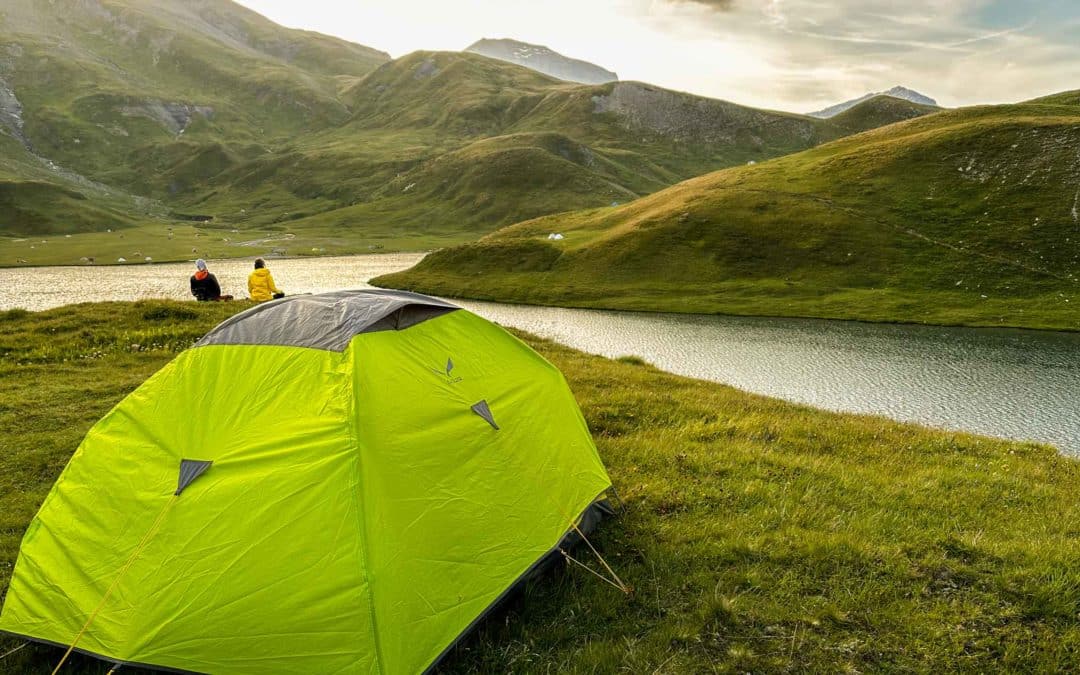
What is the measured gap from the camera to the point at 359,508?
242 inches

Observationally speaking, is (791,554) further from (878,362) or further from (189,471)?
(878,362)

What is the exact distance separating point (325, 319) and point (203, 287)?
30.0 meters

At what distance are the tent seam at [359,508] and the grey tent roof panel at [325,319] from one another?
1.88 ft

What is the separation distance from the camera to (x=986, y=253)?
55.8 metres

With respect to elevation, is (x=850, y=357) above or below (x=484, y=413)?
below

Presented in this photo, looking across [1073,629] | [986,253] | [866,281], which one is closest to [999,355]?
[866,281]

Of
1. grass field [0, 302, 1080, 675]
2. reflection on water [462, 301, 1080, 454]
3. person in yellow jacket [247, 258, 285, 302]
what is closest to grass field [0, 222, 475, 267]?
reflection on water [462, 301, 1080, 454]

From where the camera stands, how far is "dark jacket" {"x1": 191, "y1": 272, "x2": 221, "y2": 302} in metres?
32.4

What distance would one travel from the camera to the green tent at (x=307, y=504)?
5734mm

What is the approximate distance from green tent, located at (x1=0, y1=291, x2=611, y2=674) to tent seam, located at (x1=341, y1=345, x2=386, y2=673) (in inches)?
0.7

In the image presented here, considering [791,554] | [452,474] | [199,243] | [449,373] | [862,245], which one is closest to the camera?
[452,474]

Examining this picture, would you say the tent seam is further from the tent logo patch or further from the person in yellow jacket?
the person in yellow jacket

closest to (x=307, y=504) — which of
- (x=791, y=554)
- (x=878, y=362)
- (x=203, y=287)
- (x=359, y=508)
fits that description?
(x=359, y=508)

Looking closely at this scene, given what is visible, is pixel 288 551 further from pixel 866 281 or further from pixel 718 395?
pixel 866 281
